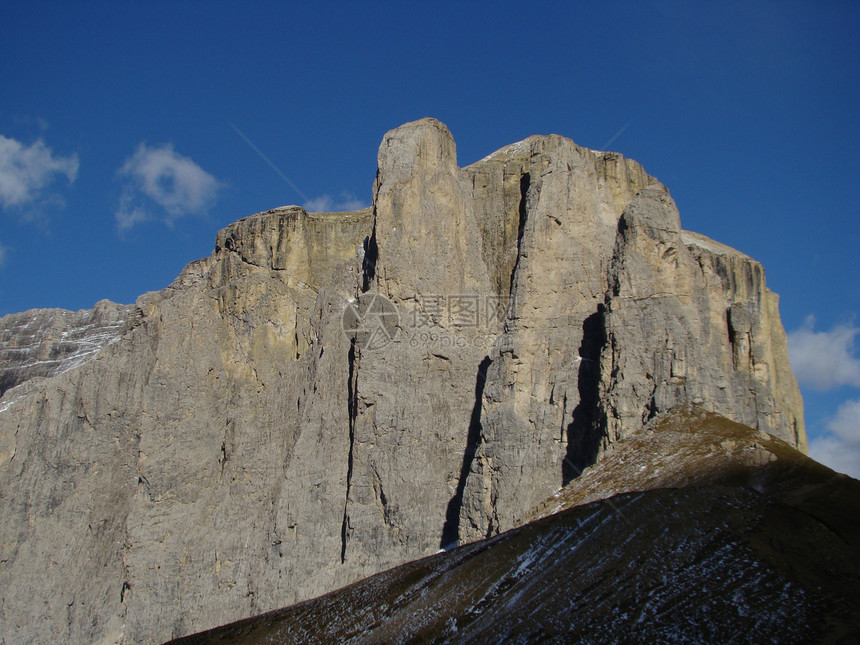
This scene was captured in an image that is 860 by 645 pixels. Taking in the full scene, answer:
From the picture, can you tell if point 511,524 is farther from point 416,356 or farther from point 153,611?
point 153,611

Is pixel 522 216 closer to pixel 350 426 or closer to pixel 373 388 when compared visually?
pixel 373 388

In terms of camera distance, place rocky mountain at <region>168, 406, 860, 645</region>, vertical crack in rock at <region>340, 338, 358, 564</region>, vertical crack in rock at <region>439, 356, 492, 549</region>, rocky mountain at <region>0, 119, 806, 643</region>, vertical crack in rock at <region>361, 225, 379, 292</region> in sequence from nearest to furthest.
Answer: rocky mountain at <region>168, 406, 860, 645</region>, rocky mountain at <region>0, 119, 806, 643</region>, vertical crack in rock at <region>439, 356, 492, 549</region>, vertical crack in rock at <region>340, 338, 358, 564</region>, vertical crack in rock at <region>361, 225, 379, 292</region>

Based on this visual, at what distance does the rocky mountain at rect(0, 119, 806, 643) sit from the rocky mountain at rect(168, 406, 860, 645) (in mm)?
4677

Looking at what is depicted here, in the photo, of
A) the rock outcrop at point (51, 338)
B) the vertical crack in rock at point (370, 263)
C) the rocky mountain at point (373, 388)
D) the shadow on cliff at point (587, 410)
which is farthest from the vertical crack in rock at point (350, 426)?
the rock outcrop at point (51, 338)

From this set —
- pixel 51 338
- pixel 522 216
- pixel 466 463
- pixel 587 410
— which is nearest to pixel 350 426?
pixel 466 463

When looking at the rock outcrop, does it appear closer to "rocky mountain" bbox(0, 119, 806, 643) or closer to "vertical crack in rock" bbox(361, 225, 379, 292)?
"rocky mountain" bbox(0, 119, 806, 643)

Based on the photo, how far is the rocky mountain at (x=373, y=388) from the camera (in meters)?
27.8

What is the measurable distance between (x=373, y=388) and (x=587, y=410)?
8298 millimetres

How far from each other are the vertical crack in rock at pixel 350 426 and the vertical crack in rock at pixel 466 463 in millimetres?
3737

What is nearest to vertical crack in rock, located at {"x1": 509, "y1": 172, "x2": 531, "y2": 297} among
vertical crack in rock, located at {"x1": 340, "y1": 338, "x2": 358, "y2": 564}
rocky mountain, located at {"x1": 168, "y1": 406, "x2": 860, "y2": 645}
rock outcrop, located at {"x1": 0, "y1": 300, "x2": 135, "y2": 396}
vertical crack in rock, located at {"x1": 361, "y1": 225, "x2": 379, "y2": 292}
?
vertical crack in rock, located at {"x1": 361, "y1": 225, "x2": 379, "y2": 292}

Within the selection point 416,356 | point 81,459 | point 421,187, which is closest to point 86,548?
point 81,459

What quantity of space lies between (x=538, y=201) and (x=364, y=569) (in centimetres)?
1476

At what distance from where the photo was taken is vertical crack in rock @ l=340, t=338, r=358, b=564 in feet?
102

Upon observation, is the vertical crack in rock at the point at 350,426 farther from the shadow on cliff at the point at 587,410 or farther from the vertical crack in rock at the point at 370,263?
the shadow on cliff at the point at 587,410
